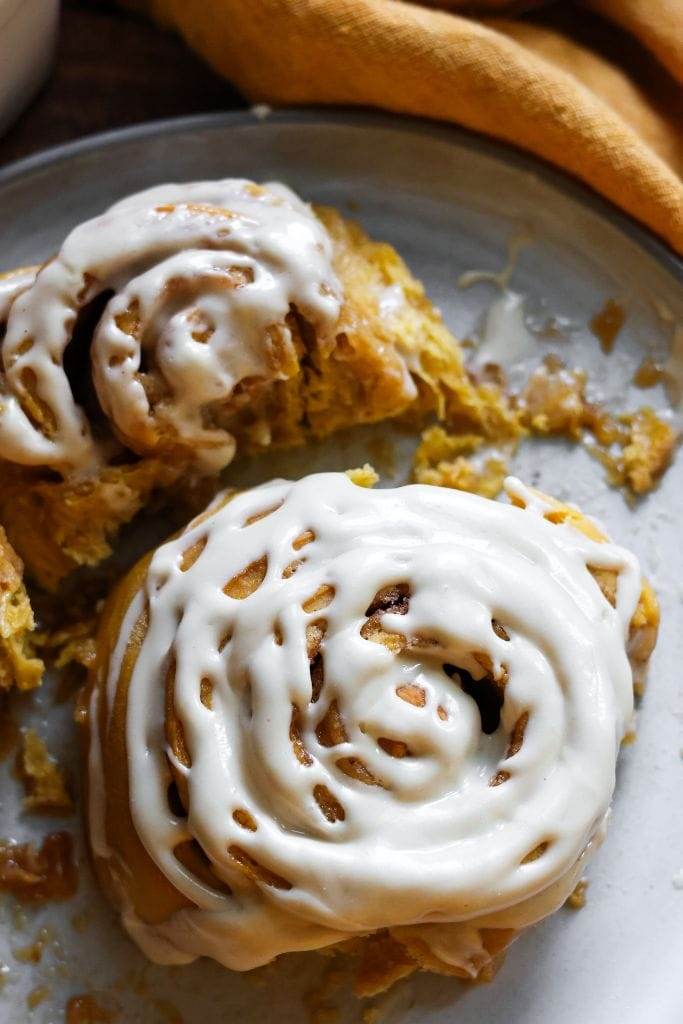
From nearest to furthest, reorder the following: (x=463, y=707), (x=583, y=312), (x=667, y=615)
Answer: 1. (x=463, y=707)
2. (x=667, y=615)
3. (x=583, y=312)

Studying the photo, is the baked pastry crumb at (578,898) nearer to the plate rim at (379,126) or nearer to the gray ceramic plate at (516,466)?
the gray ceramic plate at (516,466)

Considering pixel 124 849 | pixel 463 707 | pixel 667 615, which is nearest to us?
pixel 463 707

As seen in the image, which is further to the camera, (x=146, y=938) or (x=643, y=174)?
(x=643, y=174)

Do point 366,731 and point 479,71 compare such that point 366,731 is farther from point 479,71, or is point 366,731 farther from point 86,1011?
point 479,71

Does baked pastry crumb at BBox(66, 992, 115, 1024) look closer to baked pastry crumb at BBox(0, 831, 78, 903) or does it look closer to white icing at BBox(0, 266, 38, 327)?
baked pastry crumb at BBox(0, 831, 78, 903)

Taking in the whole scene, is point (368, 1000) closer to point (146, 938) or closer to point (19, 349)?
point (146, 938)

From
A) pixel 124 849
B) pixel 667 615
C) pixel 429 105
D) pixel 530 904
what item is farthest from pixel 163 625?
pixel 429 105
